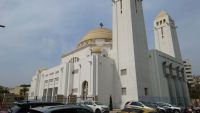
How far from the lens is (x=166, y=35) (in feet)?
146

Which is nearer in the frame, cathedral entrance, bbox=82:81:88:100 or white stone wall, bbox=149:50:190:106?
cathedral entrance, bbox=82:81:88:100

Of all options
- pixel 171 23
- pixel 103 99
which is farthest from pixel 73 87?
pixel 171 23

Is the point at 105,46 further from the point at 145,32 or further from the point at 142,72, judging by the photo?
the point at 142,72

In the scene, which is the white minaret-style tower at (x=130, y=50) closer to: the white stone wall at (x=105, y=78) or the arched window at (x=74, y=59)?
the white stone wall at (x=105, y=78)

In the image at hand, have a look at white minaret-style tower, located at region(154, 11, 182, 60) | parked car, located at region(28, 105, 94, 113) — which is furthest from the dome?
parked car, located at region(28, 105, 94, 113)

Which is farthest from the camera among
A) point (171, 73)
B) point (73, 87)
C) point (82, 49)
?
point (82, 49)

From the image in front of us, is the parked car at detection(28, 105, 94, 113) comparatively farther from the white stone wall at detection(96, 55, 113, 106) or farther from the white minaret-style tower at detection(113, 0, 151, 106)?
the white stone wall at detection(96, 55, 113, 106)

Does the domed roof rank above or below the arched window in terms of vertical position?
above

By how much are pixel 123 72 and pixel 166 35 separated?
1902cm

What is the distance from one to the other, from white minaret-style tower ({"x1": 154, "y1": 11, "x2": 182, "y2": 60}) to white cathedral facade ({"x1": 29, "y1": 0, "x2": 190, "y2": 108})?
410 centimetres

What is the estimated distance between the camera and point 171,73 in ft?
123

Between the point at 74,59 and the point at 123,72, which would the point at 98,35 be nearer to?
the point at 74,59

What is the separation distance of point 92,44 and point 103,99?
43.7 ft

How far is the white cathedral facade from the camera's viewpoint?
97.5ft
